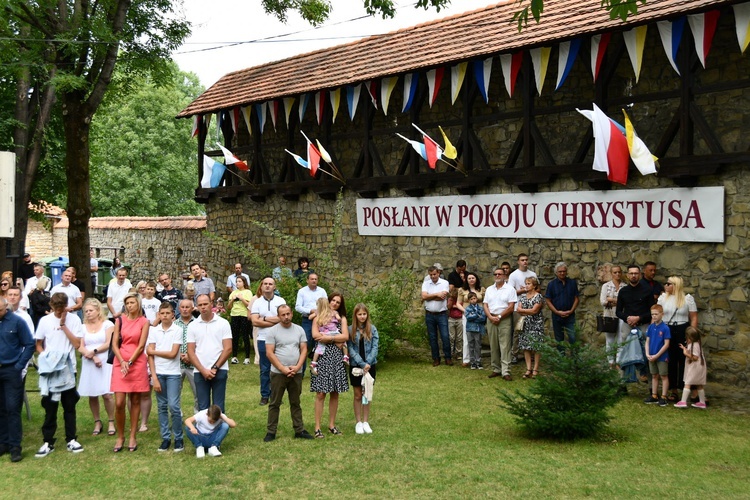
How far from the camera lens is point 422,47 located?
15867mm

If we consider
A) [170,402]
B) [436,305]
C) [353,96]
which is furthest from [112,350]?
[353,96]

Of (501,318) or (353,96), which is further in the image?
(353,96)

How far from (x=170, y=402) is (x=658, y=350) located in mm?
5679

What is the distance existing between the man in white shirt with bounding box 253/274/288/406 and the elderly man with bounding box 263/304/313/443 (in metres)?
1.84

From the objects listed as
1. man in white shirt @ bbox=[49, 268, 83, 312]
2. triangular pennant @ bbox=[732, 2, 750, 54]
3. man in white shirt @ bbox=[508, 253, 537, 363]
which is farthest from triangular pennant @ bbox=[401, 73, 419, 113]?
man in white shirt @ bbox=[49, 268, 83, 312]

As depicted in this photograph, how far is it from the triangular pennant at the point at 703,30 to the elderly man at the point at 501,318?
384 cm

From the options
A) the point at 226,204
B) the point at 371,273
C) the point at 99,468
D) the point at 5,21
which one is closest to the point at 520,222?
the point at 371,273

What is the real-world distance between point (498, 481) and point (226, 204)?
1519 centimetres

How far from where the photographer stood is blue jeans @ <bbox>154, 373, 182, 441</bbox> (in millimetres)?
8547

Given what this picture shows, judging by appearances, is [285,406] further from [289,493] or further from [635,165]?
[635,165]

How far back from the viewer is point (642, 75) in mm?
13281

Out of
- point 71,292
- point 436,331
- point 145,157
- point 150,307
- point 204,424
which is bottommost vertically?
point 204,424

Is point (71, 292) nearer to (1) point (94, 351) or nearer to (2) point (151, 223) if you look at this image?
(1) point (94, 351)

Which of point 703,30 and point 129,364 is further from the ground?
point 703,30
